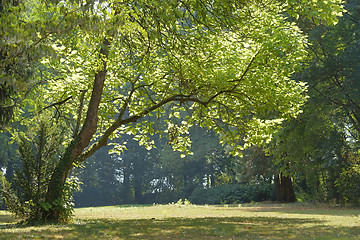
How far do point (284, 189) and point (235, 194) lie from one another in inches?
346

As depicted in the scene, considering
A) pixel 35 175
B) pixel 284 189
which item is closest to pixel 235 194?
pixel 284 189

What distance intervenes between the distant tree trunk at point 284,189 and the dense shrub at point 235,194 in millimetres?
1791

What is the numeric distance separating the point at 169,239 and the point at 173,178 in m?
49.0

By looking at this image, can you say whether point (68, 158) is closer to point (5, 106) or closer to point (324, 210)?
point (5, 106)

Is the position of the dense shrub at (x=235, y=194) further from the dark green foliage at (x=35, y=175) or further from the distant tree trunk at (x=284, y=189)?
the dark green foliage at (x=35, y=175)

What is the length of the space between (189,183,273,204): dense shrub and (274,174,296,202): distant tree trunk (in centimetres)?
179

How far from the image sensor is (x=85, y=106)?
55.8ft

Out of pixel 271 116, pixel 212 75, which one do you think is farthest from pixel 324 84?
pixel 212 75

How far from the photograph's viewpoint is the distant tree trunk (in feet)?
96.5

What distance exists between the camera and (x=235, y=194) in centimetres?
3809

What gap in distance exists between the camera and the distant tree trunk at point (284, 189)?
96.5ft

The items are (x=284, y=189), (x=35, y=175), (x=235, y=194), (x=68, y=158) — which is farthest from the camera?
(x=235, y=194)

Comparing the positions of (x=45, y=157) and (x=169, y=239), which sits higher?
(x=45, y=157)

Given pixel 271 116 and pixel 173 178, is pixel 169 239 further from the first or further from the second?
pixel 173 178
